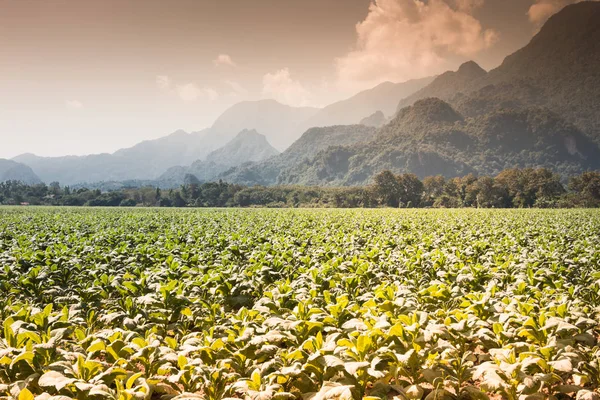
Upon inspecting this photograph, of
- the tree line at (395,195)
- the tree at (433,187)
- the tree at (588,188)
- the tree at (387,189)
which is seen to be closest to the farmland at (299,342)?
the tree line at (395,195)

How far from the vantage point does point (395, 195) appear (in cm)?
9762

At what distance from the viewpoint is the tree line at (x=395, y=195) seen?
84.1m

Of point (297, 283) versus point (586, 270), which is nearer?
point (297, 283)

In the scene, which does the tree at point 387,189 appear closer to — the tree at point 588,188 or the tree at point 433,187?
the tree at point 433,187

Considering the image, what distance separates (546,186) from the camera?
84125 mm

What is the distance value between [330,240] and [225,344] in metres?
10.6

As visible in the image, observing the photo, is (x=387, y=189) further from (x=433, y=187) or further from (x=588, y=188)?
(x=588, y=188)

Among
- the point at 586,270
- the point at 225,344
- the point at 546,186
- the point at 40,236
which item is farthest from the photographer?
the point at 546,186

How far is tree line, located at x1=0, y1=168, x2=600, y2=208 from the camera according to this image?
84.1m

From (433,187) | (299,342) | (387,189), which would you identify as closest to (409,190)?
(387,189)

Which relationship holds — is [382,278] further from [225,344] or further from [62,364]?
[62,364]

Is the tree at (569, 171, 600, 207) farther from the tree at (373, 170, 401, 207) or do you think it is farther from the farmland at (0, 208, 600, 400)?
the farmland at (0, 208, 600, 400)

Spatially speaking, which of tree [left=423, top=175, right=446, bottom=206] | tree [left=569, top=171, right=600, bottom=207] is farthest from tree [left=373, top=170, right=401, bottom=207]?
tree [left=569, top=171, right=600, bottom=207]

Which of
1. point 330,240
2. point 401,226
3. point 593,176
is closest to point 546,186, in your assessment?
point 593,176
